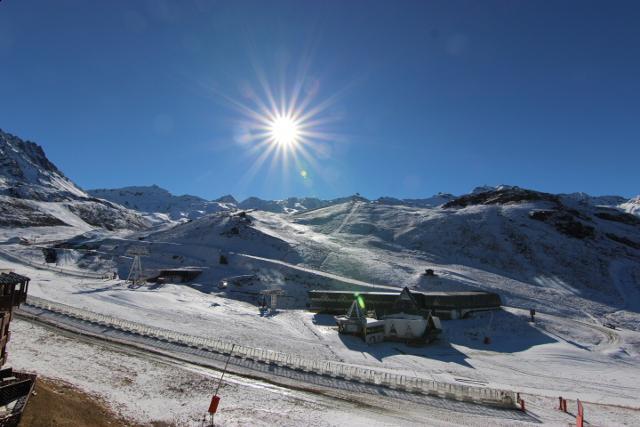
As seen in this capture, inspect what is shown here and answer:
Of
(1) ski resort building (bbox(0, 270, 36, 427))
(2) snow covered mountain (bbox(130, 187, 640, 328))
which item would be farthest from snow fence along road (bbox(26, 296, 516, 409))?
(2) snow covered mountain (bbox(130, 187, 640, 328))

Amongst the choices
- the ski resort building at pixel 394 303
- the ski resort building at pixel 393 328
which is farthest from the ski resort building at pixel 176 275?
the ski resort building at pixel 393 328

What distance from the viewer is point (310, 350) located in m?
41.4

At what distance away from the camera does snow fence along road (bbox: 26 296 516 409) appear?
1161 inches

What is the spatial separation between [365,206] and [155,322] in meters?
123

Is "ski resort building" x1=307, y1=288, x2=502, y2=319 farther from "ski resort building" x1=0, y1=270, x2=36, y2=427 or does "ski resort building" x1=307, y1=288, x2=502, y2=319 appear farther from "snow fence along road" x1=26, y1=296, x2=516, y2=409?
"ski resort building" x1=0, y1=270, x2=36, y2=427

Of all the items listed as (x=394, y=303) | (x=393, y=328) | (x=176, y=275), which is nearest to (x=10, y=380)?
(x=393, y=328)

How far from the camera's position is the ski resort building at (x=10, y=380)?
54.6ft

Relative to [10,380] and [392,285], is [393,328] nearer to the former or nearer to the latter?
[392,285]

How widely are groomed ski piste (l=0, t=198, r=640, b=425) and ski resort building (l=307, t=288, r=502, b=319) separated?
2.04 m

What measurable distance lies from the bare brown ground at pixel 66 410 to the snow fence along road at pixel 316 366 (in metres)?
12.0

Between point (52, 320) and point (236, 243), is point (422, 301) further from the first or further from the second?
point (236, 243)

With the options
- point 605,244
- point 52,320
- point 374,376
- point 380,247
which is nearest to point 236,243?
point 380,247

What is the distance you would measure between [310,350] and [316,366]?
717 centimetres

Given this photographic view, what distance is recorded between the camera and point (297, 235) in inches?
4754
